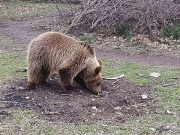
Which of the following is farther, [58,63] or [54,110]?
[58,63]

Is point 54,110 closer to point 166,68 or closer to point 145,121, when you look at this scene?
point 145,121

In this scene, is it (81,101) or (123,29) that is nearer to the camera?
(81,101)

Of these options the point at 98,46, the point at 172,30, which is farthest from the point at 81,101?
the point at 172,30

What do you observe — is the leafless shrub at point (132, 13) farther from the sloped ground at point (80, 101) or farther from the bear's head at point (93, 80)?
the bear's head at point (93, 80)

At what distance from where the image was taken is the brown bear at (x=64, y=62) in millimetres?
6660

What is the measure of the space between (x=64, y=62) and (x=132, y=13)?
224 inches

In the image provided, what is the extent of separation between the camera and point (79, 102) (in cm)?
631

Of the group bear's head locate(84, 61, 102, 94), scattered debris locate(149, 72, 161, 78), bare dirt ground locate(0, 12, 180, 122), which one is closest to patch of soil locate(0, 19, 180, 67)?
scattered debris locate(149, 72, 161, 78)

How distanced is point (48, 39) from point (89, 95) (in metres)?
1.06

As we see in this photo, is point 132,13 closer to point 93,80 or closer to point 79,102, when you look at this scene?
point 93,80

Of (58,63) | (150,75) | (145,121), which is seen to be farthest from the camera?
(150,75)

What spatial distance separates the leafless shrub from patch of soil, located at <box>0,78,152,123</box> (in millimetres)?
4890

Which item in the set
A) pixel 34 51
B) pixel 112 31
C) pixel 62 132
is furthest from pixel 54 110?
pixel 112 31

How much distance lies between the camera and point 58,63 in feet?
21.9
